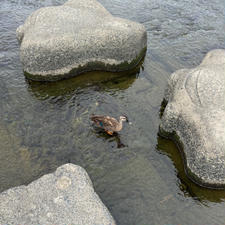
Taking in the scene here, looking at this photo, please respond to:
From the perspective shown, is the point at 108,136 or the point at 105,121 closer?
the point at 105,121

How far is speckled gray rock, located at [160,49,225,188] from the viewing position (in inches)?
229

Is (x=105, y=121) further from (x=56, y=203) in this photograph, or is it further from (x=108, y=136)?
(x=56, y=203)

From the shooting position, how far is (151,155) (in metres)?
6.70

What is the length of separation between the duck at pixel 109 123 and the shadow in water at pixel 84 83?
1583mm

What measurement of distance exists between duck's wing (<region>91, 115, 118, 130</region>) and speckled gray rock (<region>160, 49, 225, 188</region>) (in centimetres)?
138

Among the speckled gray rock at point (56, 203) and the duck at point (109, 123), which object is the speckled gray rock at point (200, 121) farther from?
the speckled gray rock at point (56, 203)

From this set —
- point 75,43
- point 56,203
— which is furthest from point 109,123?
point 75,43

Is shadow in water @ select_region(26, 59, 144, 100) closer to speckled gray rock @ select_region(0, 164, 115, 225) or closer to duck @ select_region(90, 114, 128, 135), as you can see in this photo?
duck @ select_region(90, 114, 128, 135)

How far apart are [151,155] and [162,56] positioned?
497 cm

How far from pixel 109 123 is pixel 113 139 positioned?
1.66 feet

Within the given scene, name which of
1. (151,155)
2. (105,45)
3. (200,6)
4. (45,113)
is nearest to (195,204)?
(151,155)

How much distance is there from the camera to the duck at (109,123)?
22.7ft

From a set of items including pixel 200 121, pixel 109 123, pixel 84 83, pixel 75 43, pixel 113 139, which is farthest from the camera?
pixel 84 83

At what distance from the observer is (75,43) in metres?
8.46
